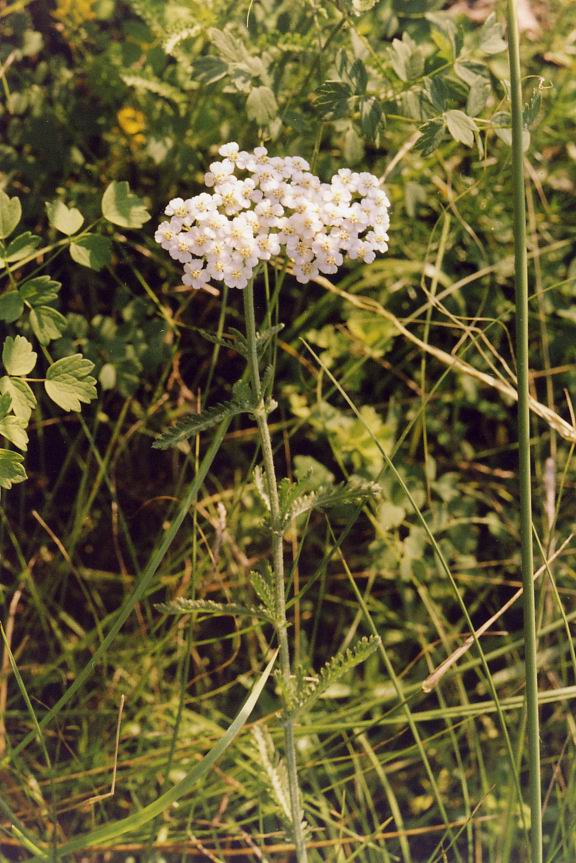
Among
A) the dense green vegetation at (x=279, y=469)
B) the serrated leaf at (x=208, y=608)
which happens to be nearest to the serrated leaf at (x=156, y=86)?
the dense green vegetation at (x=279, y=469)

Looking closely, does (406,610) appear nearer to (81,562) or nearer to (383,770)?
(383,770)

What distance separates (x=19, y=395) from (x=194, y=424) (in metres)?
0.26

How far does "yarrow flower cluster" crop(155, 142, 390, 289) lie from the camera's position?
0.90 meters

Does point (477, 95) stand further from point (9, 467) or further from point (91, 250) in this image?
point (9, 467)

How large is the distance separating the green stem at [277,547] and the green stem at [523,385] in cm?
30

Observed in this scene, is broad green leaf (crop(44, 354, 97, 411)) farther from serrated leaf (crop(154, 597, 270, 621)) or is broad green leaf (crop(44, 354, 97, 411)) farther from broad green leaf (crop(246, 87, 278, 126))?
broad green leaf (crop(246, 87, 278, 126))

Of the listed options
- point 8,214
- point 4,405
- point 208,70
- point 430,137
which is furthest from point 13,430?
point 430,137

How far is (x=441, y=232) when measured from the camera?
158 centimetres

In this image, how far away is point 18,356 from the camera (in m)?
1.08

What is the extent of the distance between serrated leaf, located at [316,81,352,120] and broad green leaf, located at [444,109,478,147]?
139 mm

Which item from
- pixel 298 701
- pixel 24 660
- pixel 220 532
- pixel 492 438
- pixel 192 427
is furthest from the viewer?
pixel 492 438

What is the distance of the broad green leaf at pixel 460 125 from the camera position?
110 centimetres

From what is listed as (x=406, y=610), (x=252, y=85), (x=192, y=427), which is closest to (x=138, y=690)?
(x=406, y=610)

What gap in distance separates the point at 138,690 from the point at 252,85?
3.27 feet
